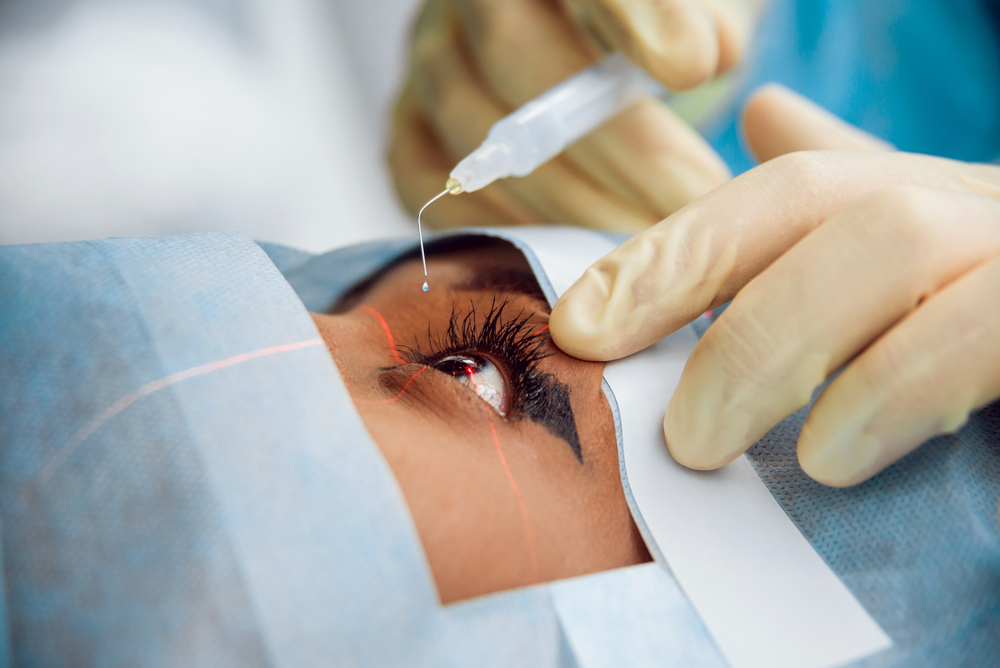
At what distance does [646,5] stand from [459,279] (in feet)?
2.05

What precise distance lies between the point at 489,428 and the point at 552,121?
616 millimetres

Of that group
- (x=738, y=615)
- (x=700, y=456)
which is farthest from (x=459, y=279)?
(x=738, y=615)

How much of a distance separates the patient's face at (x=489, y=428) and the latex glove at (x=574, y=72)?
457mm

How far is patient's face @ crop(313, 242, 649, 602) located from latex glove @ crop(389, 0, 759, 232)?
0.46 m

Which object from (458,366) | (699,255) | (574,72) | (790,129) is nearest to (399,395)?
(458,366)

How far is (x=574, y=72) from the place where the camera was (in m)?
1.20

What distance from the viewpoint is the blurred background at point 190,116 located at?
3.77 feet

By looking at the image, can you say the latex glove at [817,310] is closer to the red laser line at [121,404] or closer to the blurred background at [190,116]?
the red laser line at [121,404]

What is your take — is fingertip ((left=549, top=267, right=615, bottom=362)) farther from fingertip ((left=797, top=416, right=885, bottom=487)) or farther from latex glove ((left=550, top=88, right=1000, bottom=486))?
fingertip ((left=797, top=416, right=885, bottom=487))

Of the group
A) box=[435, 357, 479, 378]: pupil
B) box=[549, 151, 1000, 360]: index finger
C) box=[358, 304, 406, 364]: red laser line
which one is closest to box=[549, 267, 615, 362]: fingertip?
box=[549, 151, 1000, 360]: index finger

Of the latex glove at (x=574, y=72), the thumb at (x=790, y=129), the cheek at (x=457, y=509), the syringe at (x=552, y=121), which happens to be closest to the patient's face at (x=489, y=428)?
the cheek at (x=457, y=509)

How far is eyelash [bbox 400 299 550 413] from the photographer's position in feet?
2.34

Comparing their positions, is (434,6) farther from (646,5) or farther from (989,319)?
(989,319)

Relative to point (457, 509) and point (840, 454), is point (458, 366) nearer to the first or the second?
point (457, 509)
